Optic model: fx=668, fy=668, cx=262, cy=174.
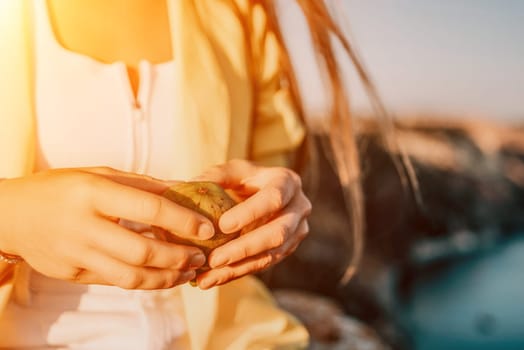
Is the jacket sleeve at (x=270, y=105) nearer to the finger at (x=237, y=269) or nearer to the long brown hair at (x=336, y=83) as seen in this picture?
the long brown hair at (x=336, y=83)

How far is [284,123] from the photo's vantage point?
3.63ft

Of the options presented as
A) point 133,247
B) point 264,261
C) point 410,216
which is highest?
point 133,247

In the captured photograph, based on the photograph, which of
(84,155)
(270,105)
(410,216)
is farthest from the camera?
(410,216)

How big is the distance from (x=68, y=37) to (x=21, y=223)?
290 millimetres

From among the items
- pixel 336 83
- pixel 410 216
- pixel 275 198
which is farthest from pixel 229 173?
pixel 410 216

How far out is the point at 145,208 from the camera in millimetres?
616

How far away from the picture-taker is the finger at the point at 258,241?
2.29 feet

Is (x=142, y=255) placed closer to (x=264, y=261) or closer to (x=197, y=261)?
(x=197, y=261)

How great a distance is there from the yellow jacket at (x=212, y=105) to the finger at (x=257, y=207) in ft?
0.54

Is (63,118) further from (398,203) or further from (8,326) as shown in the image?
(398,203)

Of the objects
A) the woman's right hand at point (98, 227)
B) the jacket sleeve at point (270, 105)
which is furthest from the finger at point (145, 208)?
the jacket sleeve at point (270, 105)

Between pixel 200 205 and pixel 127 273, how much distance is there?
0.11m

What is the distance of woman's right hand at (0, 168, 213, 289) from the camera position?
0.62 metres

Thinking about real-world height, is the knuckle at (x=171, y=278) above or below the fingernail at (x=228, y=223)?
below
